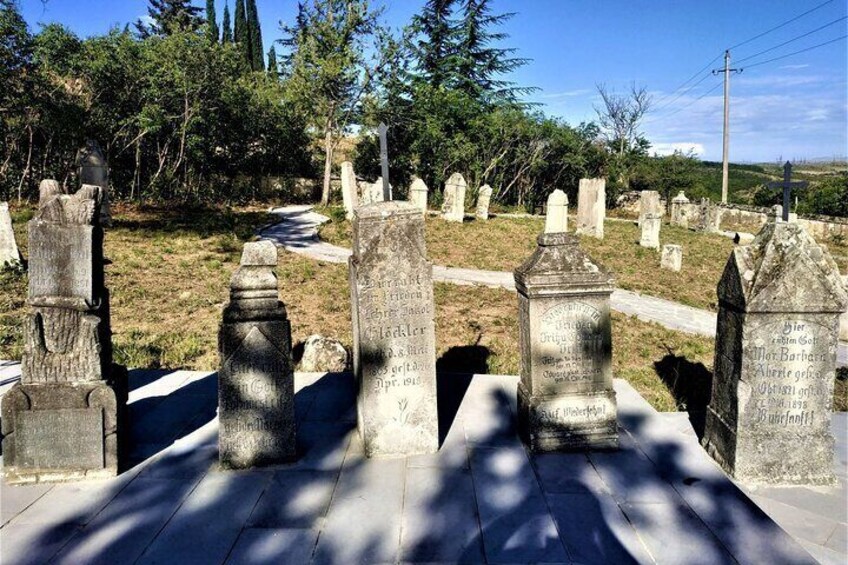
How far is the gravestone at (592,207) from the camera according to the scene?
18703 mm

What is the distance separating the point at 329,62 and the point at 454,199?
300 inches

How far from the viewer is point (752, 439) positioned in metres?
4.38

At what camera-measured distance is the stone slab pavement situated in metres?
3.42

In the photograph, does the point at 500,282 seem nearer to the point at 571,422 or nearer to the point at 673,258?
the point at 673,258

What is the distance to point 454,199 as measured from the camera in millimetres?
20016

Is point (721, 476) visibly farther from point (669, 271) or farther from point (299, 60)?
point (299, 60)

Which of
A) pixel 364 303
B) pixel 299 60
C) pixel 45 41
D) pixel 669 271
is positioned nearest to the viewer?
pixel 364 303

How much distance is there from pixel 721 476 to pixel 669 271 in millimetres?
11200

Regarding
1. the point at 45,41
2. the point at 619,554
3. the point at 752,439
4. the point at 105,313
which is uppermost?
the point at 45,41

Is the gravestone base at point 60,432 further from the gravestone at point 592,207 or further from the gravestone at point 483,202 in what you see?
the gravestone at point 483,202

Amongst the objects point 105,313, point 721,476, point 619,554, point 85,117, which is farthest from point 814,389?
point 85,117

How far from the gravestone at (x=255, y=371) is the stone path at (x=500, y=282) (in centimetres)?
783

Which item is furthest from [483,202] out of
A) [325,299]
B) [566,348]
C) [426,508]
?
[426,508]

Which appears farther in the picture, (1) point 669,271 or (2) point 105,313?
(1) point 669,271
